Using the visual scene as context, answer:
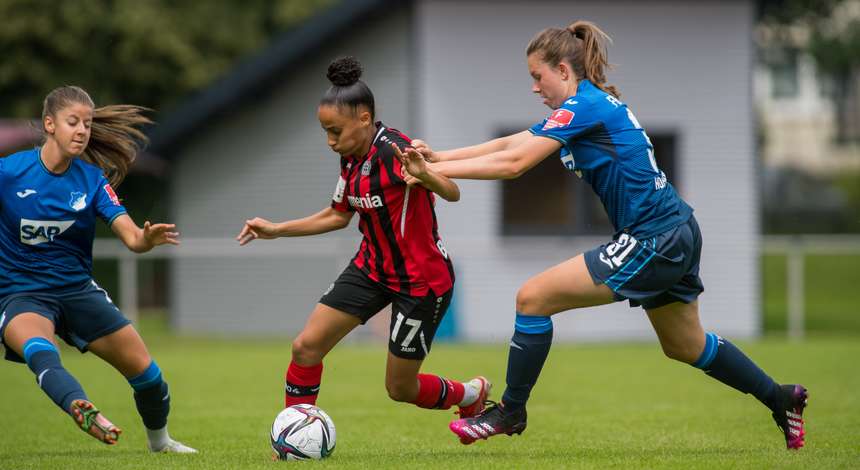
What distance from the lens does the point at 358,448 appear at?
673cm

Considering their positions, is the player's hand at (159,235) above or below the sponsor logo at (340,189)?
below

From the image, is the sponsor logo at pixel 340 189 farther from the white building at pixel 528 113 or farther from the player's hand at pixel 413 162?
the white building at pixel 528 113

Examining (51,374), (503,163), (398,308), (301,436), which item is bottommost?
(301,436)

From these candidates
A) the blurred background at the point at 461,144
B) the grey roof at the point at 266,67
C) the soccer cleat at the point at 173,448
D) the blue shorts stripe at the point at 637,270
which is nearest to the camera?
the blue shorts stripe at the point at 637,270

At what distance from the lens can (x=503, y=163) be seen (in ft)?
18.7

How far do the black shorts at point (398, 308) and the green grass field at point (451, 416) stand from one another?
596 mm

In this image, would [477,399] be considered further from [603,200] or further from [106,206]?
[106,206]

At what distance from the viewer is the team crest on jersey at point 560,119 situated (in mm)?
5781

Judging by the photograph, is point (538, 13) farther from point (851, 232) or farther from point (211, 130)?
point (851, 232)

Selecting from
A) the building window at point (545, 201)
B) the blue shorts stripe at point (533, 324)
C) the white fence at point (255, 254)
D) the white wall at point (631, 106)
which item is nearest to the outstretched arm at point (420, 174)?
the blue shorts stripe at point (533, 324)

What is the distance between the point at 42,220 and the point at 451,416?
13.0ft

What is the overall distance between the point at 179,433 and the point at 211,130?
12.4 metres

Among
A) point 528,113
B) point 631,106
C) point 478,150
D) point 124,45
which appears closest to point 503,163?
point 478,150

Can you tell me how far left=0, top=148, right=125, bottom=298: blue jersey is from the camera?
242 inches
